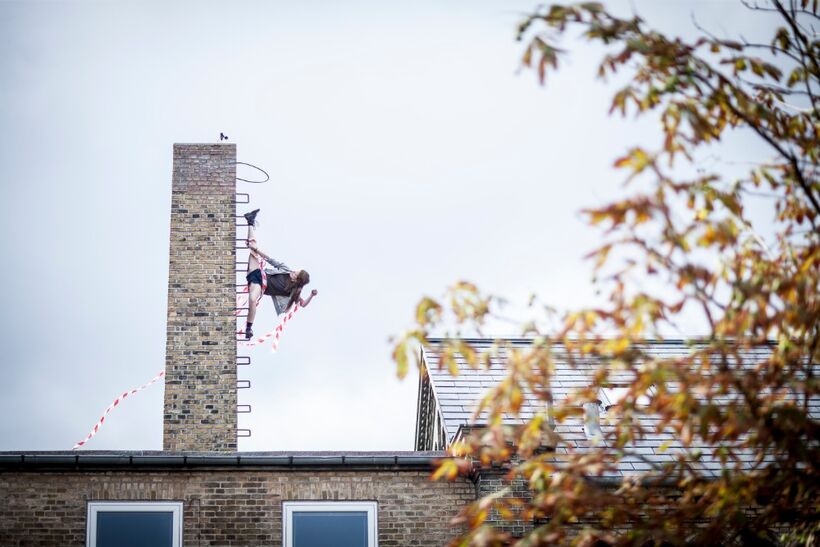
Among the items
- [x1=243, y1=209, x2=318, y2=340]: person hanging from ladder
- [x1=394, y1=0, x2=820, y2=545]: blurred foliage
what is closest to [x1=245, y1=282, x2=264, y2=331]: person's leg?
[x1=243, y1=209, x2=318, y2=340]: person hanging from ladder

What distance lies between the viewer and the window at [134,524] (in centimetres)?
1444

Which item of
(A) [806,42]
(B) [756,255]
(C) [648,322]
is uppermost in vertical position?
(A) [806,42]

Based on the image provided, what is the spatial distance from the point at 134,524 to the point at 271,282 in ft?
28.2

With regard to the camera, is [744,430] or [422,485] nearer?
[744,430]

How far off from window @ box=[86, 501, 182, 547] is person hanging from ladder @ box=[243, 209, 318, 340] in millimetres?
7429

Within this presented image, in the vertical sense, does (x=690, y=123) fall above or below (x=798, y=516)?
above

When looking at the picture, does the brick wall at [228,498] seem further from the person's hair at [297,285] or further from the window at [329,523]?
the person's hair at [297,285]

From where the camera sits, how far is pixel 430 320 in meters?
8.55

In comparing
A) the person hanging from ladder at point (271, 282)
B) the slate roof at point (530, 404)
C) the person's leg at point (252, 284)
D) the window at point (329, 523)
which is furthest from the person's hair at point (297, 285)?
the window at point (329, 523)

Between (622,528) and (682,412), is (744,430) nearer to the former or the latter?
(682,412)

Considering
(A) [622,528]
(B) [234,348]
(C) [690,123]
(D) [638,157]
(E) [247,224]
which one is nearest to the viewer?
(D) [638,157]

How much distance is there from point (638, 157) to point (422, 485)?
850cm

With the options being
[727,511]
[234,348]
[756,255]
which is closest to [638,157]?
[756,255]

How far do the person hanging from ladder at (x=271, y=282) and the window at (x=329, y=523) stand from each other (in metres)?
7.44
